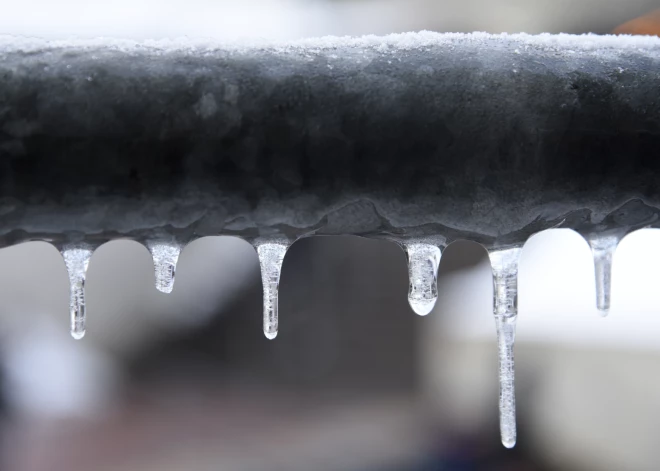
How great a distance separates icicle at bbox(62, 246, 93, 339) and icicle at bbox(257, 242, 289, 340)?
7 centimetres

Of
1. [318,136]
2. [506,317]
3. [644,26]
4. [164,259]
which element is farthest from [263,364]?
[318,136]

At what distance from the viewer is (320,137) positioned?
20 cm

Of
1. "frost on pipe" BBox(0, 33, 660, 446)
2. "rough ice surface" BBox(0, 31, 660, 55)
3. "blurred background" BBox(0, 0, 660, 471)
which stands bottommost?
"blurred background" BBox(0, 0, 660, 471)

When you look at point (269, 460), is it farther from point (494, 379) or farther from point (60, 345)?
point (60, 345)

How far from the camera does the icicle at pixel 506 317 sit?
0.33 m

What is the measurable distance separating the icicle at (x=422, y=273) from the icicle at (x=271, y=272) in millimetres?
58

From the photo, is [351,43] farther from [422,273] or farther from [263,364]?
[263,364]

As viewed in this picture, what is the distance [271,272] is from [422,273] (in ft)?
0.28

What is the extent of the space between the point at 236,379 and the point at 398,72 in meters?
3.54

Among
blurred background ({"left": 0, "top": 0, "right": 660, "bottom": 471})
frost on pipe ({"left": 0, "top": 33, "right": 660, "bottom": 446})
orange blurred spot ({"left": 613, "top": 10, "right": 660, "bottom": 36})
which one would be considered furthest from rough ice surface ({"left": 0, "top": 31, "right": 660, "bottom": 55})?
blurred background ({"left": 0, "top": 0, "right": 660, "bottom": 471})

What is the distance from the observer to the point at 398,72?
208 millimetres

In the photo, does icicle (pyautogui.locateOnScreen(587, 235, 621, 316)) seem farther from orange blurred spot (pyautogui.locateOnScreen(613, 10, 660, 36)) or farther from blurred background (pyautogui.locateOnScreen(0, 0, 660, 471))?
blurred background (pyautogui.locateOnScreen(0, 0, 660, 471))

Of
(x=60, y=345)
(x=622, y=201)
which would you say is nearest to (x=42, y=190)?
(x=622, y=201)

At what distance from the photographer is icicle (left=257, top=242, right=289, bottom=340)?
0.92ft
